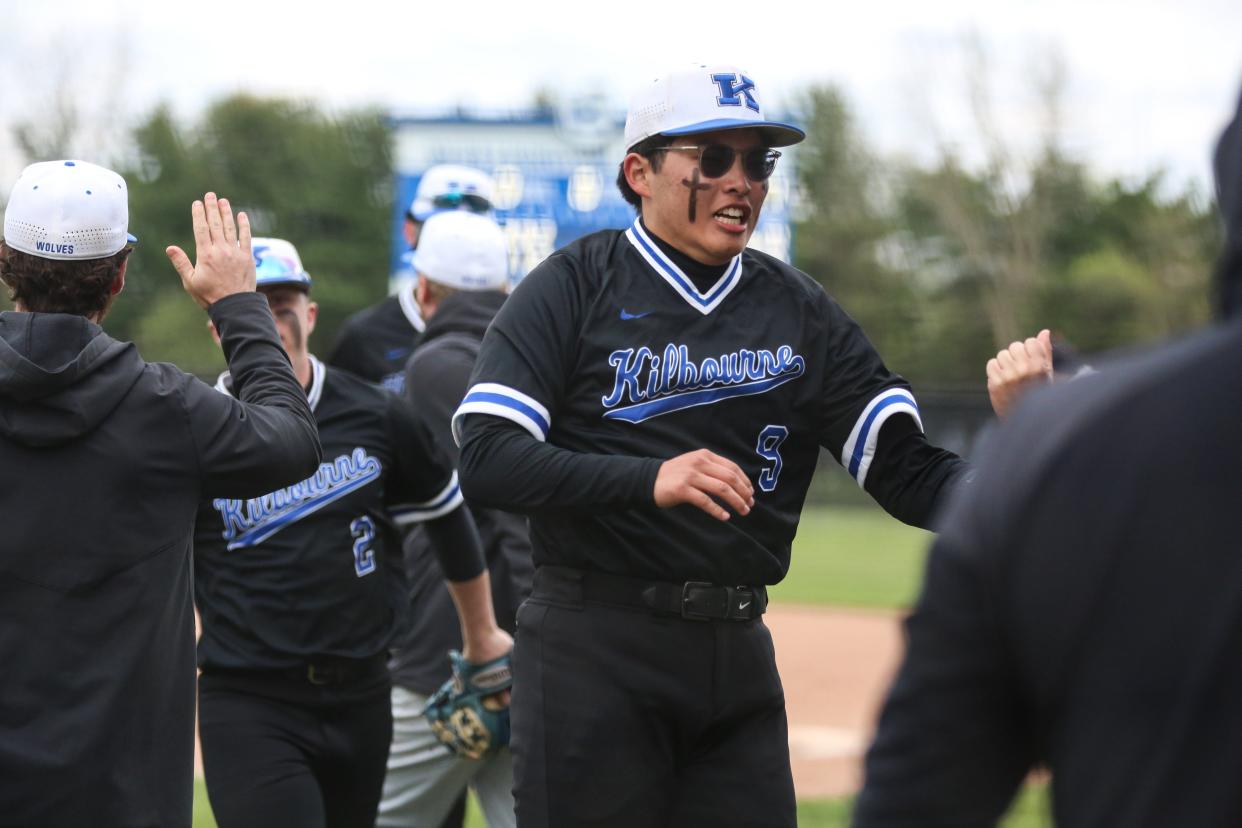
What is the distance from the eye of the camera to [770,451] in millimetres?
3479

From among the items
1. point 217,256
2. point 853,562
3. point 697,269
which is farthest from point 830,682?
point 853,562

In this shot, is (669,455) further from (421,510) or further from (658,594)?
(421,510)

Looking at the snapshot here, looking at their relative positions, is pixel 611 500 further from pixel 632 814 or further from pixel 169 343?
pixel 169 343

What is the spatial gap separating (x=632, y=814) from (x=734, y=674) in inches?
13.8

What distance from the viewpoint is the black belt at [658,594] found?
3281mm

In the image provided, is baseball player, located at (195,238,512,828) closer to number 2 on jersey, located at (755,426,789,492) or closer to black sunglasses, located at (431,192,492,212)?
number 2 on jersey, located at (755,426,789,492)

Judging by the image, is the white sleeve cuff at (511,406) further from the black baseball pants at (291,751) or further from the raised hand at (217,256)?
the black baseball pants at (291,751)

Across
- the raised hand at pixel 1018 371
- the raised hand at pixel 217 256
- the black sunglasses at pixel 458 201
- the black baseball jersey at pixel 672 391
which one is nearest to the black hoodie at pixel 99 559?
the raised hand at pixel 217 256

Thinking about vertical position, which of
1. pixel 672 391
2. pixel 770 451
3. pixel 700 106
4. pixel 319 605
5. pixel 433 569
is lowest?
pixel 433 569

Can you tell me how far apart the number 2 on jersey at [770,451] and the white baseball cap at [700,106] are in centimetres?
65

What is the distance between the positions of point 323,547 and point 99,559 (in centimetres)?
126

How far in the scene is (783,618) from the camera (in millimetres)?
13242

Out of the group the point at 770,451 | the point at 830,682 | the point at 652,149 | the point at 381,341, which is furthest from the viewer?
→ the point at 830,682

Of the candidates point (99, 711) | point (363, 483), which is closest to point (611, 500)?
point (99, 711)
